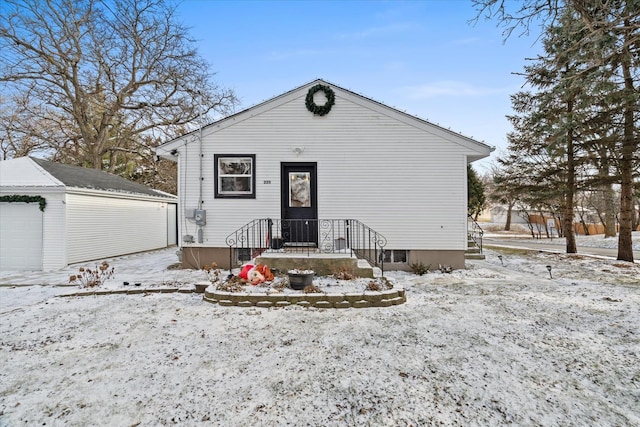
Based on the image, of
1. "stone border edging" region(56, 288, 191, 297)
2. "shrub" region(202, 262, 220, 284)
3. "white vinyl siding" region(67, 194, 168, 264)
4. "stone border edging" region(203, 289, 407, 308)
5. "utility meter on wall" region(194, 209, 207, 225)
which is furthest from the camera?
"white vinyl siding" region(67, 194, 168, 264)

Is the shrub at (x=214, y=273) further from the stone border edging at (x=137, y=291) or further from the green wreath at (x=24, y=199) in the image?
the green wreath at (x=24, y=199)

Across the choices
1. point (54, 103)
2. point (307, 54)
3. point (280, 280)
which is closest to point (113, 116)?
point (54, 103)

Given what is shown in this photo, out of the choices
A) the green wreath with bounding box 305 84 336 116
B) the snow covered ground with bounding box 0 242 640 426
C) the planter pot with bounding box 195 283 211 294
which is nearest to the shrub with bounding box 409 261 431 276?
the snow covered ground with bounding box 0 242 640 426

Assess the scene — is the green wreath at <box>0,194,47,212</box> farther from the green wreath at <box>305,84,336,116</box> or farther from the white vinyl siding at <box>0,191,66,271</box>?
the green wreath at <box>305,84,336,116</box>

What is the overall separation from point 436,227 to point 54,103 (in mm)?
21224

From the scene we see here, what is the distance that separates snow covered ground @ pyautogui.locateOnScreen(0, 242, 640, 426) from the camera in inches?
107

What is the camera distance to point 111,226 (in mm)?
11977

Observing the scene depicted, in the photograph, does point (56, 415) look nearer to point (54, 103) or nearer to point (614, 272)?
point (614, 272)

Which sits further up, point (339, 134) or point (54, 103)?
point (54, 103)

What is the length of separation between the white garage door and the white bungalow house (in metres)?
5.10

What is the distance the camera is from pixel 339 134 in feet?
29.5

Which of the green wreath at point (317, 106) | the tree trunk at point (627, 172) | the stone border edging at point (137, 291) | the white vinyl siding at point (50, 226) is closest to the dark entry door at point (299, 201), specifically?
the green wreath at point (317, 106)

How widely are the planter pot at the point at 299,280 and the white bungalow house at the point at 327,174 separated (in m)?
2.81

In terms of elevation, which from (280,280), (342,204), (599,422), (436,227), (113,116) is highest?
(113,116)
